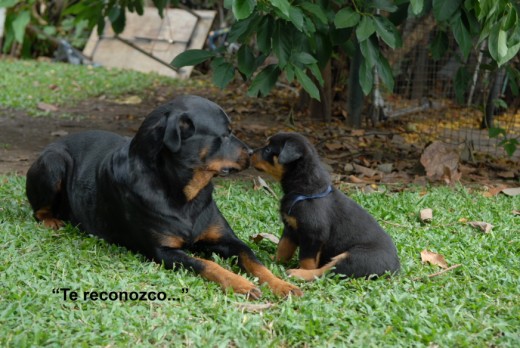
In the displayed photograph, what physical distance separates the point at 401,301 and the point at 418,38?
662 centimetres

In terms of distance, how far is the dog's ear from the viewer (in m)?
4.30

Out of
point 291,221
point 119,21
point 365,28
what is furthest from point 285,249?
point 119,21

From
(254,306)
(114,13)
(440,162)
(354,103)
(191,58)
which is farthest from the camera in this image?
(354,103)

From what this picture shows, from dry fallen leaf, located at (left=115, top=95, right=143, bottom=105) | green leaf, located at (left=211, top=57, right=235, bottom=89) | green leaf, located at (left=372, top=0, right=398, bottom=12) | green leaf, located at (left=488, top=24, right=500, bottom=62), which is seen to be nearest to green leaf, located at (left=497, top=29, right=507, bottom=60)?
green leaf, located at (left=488, top=24, right=500, bottom=62)

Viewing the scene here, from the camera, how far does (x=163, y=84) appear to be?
508 inches

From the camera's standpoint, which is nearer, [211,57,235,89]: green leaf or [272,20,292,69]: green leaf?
[272,20,292,69]: green leaf

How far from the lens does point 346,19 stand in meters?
5.29

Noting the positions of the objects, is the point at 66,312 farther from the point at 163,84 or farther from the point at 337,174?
the point at 163,84

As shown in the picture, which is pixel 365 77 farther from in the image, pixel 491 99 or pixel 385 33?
pixel 491 99

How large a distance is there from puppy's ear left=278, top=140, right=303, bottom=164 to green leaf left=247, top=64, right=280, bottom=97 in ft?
4.44

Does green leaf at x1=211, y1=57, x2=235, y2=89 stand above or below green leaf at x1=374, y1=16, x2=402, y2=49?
below

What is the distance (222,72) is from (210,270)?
93.2 inches

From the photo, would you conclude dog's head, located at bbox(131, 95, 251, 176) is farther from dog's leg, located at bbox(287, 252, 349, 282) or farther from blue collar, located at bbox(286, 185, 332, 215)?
dog's leg, located at bbox(287, 252, 349, 282)

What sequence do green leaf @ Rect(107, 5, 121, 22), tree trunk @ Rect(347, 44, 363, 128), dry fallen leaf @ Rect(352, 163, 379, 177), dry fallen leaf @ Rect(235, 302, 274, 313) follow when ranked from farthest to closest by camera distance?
tree trunk @ Rect(347, 44, 363, 128), green leaf @ Rect(107, 5, 121, 22), dry fallen leaf @ Rect(352, 163, 379, 177), dry fallen leaf @ Rect(235, 302, 274, 313)
